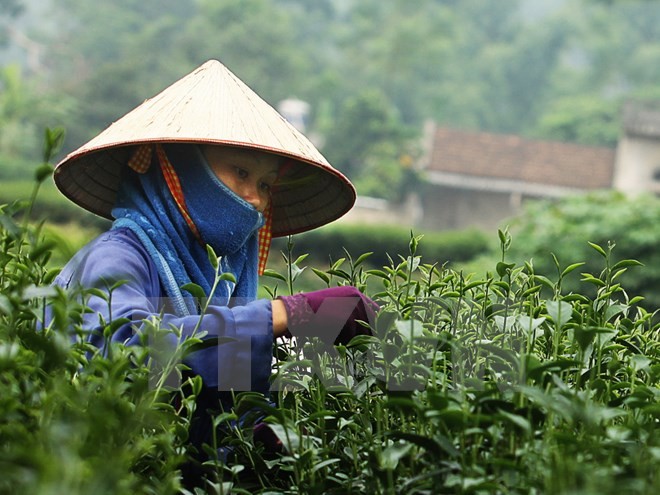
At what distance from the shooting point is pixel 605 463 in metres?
0.69


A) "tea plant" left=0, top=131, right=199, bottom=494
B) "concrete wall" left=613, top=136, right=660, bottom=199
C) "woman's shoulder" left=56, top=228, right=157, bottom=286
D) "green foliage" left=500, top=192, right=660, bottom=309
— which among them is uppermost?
"concrete wall" left=613, top=136, right=660, bottom=199

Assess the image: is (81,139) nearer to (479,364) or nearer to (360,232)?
(360,232)

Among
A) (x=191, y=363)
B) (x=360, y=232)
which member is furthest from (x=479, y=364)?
(x=360, y=232)

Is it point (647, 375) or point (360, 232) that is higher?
point (360, 232)

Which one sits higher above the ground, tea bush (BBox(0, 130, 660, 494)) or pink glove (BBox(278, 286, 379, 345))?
pink glove (BBox(278, 286, 379, 345))

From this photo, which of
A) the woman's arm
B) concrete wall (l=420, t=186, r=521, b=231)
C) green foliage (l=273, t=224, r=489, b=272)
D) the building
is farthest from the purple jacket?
concrete wall (l=420, t=186, r=521, b=231)

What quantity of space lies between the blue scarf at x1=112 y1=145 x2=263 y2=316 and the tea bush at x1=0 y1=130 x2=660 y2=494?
0.78 feet

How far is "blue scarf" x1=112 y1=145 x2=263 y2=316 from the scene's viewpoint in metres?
1.27

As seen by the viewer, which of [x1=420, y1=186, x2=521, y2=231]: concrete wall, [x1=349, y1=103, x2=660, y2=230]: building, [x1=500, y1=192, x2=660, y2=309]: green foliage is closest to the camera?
[x1=500, y1=192, x2=660, y2=309]: green foliage

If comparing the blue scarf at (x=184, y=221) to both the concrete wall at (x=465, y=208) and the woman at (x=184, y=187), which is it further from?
the concrete wall at (x=465, y=208)

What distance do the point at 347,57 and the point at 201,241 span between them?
40.5m

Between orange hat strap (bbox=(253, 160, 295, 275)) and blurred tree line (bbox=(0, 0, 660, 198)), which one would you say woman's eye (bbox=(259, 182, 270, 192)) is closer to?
orange hat strap (bbox=(253, 160, 295, 275))

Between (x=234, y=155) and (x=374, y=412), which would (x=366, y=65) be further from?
(x=374, y=412)

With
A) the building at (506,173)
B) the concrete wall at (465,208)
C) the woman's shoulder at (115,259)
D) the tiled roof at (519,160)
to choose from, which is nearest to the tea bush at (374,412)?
the woman's shoulder at (115,259)
